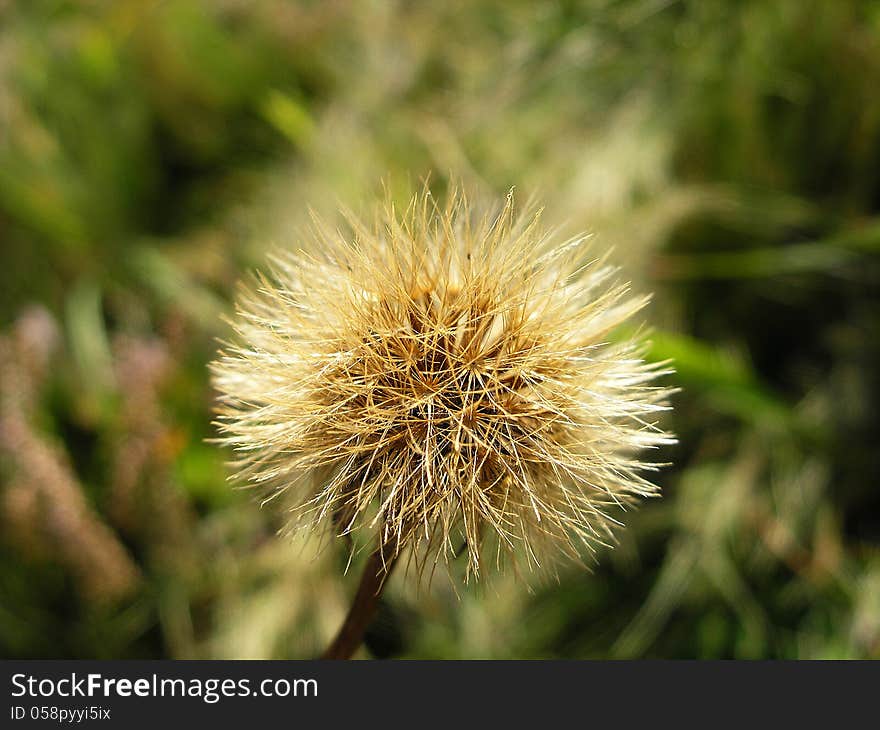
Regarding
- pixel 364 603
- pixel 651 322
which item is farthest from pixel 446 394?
pixel 651 322

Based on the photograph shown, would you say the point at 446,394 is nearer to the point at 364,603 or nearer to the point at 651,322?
the point at 364,603

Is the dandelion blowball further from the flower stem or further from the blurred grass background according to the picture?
the blurred grass background

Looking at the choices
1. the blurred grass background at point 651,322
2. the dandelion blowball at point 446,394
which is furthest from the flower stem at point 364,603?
the blurred grass background at point 651,322

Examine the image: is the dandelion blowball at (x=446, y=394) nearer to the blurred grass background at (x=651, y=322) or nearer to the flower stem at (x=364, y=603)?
the flower stem at (x=364, y=603)

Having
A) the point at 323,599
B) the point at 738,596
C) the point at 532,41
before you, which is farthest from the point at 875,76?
the point at 323,599

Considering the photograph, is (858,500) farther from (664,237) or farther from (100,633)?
(100,633)

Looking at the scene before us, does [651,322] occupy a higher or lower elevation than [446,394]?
higher

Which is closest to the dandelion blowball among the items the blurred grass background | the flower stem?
the flower stem
